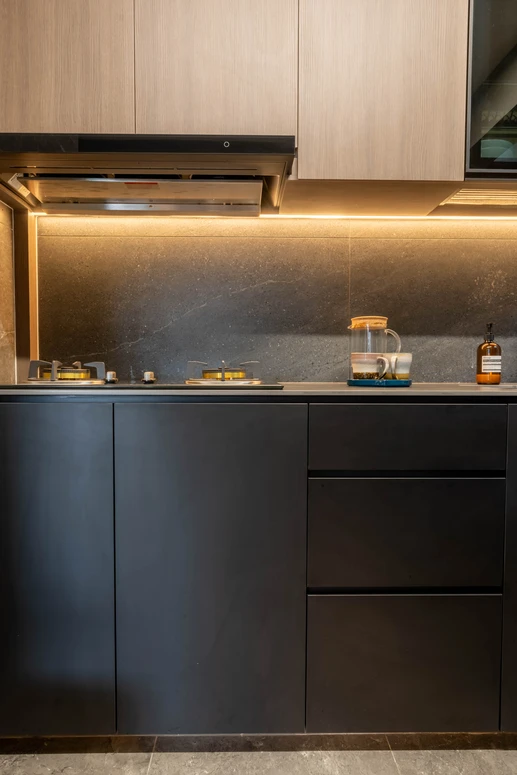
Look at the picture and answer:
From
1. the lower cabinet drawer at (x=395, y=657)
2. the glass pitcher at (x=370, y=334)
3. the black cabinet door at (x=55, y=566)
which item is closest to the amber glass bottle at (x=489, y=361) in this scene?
the glass pitcher at (x=370, y=334)

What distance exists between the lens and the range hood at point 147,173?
4.37 feet

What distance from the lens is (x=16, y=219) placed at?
1.78 meters

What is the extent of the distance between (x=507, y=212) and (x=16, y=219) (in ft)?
5.80

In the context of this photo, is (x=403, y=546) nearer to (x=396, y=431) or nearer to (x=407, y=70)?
(x=396, y=431)

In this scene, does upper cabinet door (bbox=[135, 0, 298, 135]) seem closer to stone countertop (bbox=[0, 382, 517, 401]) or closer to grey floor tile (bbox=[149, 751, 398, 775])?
stone countertop (bbox=[0, 382, 517, 401])

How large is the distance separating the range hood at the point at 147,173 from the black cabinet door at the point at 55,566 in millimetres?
702

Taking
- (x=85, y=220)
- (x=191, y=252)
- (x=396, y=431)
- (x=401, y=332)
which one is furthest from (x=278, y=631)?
(x=85, y=220)

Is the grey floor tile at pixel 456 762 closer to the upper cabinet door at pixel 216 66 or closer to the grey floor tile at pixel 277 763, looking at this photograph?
the grey floor tile at pixel 277 763

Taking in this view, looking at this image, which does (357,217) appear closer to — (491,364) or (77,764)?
(491,364)

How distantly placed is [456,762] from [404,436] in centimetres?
88

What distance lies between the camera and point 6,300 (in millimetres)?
1709

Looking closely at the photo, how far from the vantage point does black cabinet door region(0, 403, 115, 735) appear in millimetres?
1282

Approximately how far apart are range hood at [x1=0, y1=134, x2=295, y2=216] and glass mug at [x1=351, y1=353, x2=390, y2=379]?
59 centimetres

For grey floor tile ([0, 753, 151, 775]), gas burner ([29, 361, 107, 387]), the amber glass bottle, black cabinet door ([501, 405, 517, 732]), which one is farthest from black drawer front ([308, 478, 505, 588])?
gas burner ([29, 361, 107, 387])
